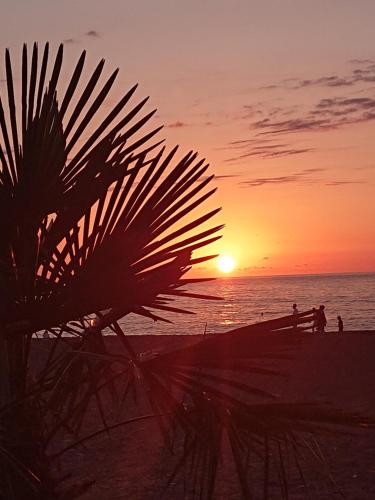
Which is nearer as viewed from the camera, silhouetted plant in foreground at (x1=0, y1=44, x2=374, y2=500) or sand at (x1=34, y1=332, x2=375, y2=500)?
silhouetted plant in foreground at (x1=0, y1=44, x2=374, y2=500)

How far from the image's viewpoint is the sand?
456 inches

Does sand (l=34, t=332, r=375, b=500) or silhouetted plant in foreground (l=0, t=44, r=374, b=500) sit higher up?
silhouetted plant in foreground (l=0, t=44, r=374, b=500)

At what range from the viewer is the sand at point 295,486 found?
38.0ft

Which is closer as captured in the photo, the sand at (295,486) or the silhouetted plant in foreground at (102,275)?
the silhouetted plant in foreground at (102,275)

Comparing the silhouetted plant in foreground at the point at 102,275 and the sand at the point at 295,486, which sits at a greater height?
the silhouetted plant in foreground at the point at 102,275

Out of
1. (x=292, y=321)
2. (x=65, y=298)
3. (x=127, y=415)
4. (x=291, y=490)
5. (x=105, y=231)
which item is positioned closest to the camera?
(x=65, y=298)

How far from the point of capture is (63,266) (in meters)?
3.91

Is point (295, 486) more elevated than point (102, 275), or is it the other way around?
point (102, 275)

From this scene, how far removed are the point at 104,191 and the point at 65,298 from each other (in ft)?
1.89

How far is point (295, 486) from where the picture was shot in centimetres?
1145

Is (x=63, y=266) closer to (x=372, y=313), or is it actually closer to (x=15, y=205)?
(x=15, y=205)

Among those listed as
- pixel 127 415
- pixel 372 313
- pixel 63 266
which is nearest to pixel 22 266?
pixel 63 266

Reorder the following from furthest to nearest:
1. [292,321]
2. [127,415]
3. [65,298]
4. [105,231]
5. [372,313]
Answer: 1. [372,313]
2. [127,415]
3. [105,231]
4. [292,321]
5. [65,298]

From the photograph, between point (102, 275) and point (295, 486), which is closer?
point (102, 275)
